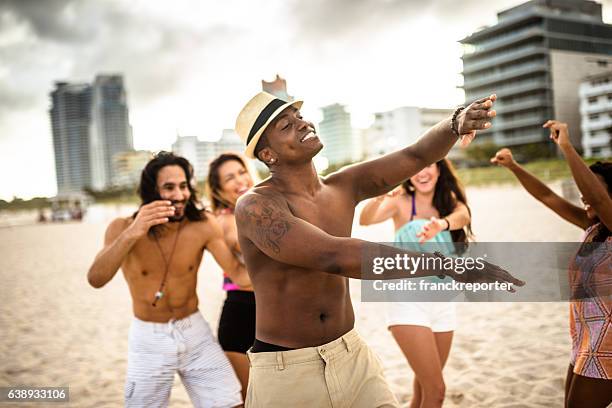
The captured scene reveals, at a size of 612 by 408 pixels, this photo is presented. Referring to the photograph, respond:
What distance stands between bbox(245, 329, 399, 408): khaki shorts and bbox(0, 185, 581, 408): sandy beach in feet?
9.72

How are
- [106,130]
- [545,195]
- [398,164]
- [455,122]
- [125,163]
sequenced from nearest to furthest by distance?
[455,122] < [398,164] < [545,195] < [125,163] < [106,130]

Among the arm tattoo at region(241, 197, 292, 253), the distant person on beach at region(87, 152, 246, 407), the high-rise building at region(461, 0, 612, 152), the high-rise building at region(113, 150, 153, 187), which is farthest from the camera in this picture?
the high-rise building at region(113, 150, 153, 187)

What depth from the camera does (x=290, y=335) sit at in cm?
218

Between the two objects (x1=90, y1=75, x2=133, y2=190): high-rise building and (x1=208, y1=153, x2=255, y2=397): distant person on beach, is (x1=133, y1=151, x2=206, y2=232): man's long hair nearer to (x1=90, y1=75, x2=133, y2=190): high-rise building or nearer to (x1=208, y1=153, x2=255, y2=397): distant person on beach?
Result: (x1=208, y1=153, x2=255, y2=397): distant person on beach

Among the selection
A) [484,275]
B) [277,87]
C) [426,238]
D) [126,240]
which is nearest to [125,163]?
[126,240]

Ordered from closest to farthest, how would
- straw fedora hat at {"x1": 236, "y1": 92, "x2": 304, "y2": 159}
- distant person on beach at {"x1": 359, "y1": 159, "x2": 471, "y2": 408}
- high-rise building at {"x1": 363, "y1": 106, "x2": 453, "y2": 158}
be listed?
straw fedora hat at {"x1": 236, "y1": 92, "x2": 304, "y2": 159}
distant person on beach at {"x1": 359, "y1": 159, "x2": 471, "y2": 408}
high-rise building at {"x1": 363, "y1": 106, "x2": 453, "y2": 158}

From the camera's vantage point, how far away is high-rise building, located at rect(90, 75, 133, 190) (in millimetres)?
73875

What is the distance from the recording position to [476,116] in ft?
7.46

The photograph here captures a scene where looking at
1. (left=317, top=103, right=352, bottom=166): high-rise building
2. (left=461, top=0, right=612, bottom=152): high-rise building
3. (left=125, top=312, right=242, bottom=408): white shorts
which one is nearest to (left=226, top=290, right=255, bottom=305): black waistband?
(left=125, top=312, right=242, bottom=408): white shorts

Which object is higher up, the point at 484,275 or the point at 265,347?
the point at 484,275

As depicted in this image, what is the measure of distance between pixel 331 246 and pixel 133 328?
2145 millimetres

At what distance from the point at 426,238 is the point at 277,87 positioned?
141cm

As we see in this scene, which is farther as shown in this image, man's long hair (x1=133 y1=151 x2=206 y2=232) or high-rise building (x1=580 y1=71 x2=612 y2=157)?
high-rise building (x1=580 y1=71 x2=612 y2=157)

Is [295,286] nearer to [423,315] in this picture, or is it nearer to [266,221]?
[266,221]
